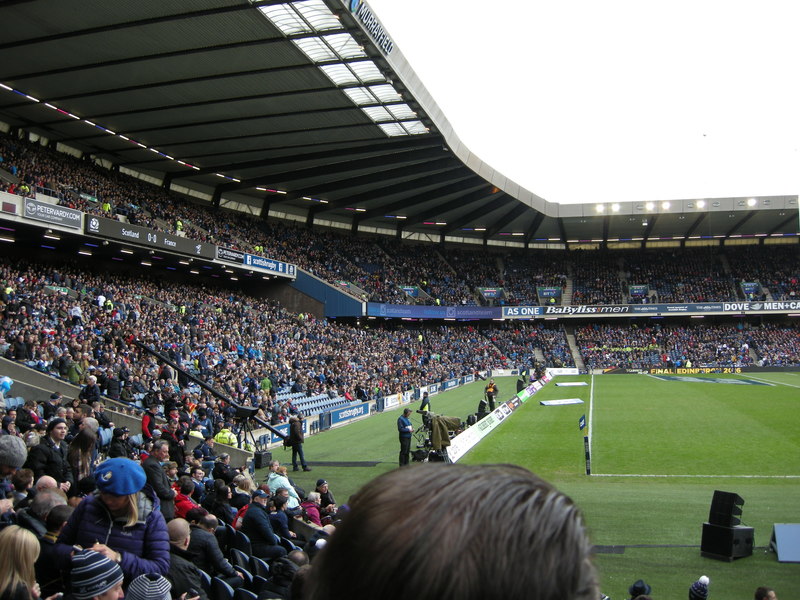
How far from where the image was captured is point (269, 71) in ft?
93.5

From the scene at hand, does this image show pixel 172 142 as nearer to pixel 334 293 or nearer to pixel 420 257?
pixel 334 293

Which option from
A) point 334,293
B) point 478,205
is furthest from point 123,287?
point 478,205

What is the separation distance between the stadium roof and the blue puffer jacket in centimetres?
2220

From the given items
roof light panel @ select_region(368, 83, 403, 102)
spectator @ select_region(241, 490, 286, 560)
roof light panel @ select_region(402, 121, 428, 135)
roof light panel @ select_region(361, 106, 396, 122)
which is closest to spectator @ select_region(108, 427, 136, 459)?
spectator @ select_region(241, 490, 286, 560)

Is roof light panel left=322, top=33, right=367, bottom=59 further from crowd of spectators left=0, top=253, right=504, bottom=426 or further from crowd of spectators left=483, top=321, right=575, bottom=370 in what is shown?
crowd of spectators left=483, top=321, right=575, bottom=370

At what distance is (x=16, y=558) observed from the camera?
372 cm

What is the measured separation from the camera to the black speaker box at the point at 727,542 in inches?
371

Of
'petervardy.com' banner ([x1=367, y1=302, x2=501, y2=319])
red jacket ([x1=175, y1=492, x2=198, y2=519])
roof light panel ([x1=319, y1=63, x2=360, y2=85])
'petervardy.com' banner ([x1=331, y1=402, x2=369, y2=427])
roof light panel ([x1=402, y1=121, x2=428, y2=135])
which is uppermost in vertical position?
roof light panel ([x1=402, y1=121, x2=428, y2=135])

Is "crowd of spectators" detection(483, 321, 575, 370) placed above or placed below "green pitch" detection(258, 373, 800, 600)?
above

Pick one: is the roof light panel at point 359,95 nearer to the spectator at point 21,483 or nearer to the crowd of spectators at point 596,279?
the spectator at point 21,483

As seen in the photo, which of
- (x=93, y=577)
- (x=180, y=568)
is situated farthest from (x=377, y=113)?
(x=93, y=577)

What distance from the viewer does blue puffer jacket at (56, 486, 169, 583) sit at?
3922 millimetres

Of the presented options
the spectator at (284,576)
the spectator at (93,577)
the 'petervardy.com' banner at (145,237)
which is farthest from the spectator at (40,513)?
the 'petervardy.com' banner at (145,237)

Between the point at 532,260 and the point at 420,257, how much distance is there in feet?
44.7
